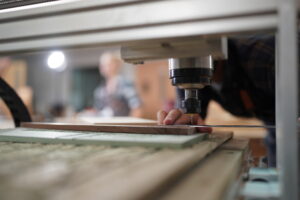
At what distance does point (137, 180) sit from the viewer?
1.11 feet

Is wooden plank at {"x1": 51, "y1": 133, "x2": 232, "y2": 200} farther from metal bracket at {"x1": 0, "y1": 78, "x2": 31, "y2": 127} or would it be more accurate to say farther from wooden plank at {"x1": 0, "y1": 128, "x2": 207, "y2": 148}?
metal bracket at {"x1": 0, "y1": 78, "x2": 31, "y2": 127}

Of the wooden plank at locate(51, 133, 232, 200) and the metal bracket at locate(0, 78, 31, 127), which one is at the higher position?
the metal bracket at locate(0, 78, 31, 127)

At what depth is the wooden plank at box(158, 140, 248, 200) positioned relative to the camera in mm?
354

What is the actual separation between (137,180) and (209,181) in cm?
12

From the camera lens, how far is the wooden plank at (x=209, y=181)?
35 cm

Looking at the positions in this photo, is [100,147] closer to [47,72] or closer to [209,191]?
[209,191]

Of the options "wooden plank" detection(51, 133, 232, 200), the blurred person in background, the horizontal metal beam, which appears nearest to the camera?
"wooden plank" detection(51, 133, 232, 200)

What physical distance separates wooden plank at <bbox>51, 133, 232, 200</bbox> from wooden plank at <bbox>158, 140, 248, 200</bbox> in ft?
0.05

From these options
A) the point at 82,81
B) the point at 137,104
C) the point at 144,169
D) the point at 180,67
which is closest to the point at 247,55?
the point at 180,67

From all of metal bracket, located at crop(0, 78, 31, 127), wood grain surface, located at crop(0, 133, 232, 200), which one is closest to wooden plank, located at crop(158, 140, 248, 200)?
wood grain surface, located at crop(0, 133, 232, 200)

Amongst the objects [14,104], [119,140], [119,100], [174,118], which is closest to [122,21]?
[119,140]

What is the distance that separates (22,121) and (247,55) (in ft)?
3.72

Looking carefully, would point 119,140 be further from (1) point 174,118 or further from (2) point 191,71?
(1) point 174,118

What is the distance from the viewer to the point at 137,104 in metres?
3.42
